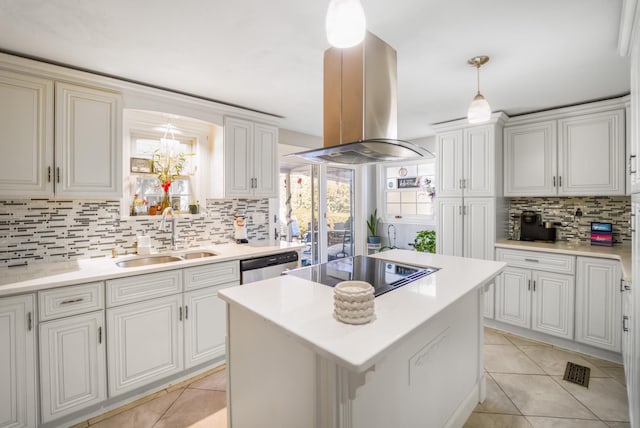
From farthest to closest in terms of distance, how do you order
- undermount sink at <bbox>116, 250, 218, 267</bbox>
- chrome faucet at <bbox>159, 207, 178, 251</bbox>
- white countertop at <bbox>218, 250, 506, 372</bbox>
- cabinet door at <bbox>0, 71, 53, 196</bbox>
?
chrome faucet at <bbox>159, 207, 178, 251</bbox> < undermount sink at <bbox>116, 250, 218, 267</bbox> < cabinet door at <bbox>0, 71, 53, 196</bbox> < white countertop at <bbox>218, 250, 506, 372</bbox>

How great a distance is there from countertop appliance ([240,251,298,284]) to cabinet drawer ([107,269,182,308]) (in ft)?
1.83

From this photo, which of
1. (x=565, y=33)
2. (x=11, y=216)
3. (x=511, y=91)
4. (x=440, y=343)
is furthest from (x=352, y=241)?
(x=11, y=216)

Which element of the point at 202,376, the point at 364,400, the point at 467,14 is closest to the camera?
the point at 364,400

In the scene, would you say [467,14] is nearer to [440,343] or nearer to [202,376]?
[440,343]

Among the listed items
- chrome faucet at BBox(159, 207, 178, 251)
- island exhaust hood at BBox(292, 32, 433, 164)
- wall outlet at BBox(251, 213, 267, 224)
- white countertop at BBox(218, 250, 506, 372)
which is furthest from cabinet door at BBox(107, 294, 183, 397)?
island exhaust hood at BBox(292, 32, 433, 164)

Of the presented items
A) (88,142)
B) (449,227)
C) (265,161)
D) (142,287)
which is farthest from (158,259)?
(449,227)

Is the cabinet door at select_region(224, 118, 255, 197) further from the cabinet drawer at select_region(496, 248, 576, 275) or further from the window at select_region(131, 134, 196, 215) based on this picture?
the cabinet drawer at select_region(496, 248, 576, 275)

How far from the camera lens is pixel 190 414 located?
77.8 inches

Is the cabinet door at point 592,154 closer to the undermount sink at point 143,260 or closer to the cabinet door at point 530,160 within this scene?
the cabinet door at point 530,160

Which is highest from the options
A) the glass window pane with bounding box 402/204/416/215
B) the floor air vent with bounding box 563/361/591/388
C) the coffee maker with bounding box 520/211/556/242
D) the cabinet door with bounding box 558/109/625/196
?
the cabinet door with bounding box 558/109/625/196

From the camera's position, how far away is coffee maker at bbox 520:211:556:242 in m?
3.27

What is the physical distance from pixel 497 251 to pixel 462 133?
4.58 feet

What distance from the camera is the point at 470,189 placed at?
11.2 ft

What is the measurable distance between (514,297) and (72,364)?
3.79m
